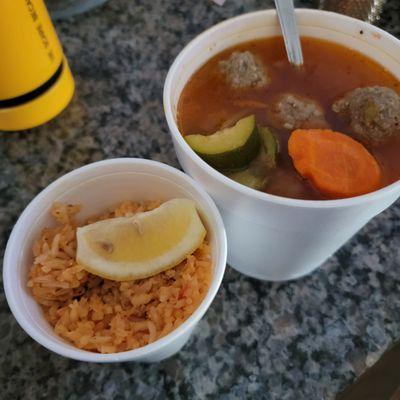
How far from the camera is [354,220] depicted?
66 centimetres

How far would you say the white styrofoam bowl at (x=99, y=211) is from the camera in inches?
24.7

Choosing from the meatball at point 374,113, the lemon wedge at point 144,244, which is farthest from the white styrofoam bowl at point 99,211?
the meatball at point 374,113

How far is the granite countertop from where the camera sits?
80 cm

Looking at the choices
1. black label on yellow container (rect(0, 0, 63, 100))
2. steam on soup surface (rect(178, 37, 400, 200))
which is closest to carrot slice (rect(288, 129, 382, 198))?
steam on soup surface (rect(178, 37, 400, 200))

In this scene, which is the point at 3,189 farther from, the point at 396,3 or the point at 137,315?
the point at 396,3

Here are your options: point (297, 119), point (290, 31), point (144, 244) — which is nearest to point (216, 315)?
point (144, 244)

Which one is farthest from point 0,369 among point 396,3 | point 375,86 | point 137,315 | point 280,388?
point 396,3

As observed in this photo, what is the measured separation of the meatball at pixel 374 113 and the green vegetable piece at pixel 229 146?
0.15 metres

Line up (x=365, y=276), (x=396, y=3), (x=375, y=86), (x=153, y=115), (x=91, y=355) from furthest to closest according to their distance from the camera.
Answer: (x=396, y=3)
(x=153, y=115)
(x=365, y=276)
(x=375, y=86)
(x=91, y=355)

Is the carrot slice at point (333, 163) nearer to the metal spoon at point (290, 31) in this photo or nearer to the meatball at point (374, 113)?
the meatball at point (374, 113)

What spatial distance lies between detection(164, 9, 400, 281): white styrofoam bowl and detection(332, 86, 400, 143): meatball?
2.7 inches

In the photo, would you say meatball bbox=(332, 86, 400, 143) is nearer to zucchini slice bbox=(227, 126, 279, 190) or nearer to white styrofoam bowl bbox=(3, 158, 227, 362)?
zucchini slice bbox=(227, 126, 279, 190)

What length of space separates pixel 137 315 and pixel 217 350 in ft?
0.62

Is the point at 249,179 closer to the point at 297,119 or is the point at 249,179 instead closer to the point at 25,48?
the point at 297,119
